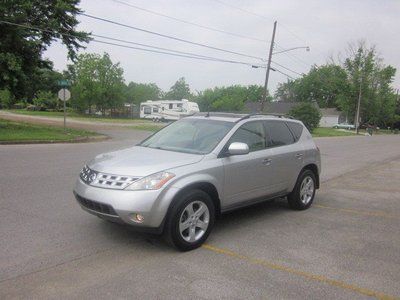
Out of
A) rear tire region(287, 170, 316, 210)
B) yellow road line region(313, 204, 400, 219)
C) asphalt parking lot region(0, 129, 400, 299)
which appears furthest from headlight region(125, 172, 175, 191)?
yellow road line region(313, 204, 400, 219)

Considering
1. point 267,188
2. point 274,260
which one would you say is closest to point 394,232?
point 267,188

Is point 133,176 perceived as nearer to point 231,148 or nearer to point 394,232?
point 231,148

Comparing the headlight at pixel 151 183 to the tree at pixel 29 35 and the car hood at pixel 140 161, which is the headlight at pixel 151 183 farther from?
the tree at pixel 29 35

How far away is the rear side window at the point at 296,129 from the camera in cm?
743

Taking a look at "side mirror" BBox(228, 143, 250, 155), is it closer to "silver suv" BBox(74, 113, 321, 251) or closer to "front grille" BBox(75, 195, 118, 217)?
"silver suv" BBox(74, 113, 321, 251)

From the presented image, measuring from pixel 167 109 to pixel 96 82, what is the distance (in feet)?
48.7

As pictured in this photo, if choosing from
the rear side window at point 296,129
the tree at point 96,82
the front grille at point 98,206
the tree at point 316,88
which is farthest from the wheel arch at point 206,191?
the tree at point 316,88

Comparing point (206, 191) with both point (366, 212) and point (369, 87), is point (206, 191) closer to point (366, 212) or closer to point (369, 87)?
point (366, 212)

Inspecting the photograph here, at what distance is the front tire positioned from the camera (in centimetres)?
497

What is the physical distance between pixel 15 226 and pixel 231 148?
→ 119 inches

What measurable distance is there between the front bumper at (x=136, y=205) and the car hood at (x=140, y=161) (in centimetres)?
25

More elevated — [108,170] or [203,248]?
[108,170]

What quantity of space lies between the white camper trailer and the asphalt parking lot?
44.3 meters

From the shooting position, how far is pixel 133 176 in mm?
4918
